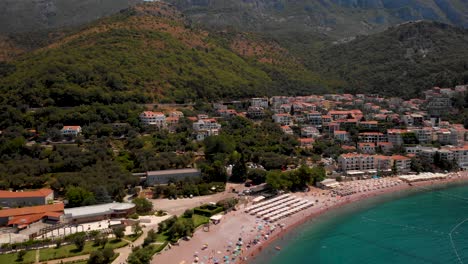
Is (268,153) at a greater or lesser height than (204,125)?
lesser

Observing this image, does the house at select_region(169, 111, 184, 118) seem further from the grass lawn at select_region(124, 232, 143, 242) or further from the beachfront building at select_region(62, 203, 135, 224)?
the grass lawn at select_region(124, 232, 143, 242)

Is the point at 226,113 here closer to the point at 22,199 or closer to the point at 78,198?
the point at 78,198

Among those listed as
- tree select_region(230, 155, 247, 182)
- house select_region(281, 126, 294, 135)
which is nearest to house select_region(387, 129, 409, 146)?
house select_region(281, 126, 294, 135)

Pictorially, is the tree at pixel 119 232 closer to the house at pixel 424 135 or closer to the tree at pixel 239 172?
the tree at pixel 239 172

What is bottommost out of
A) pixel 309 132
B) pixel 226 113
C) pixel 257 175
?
pixel 257 175

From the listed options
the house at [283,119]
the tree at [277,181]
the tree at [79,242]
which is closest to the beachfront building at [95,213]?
the tree at [79,242]

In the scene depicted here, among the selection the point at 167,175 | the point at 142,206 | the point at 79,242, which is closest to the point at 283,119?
the point at 167,175
